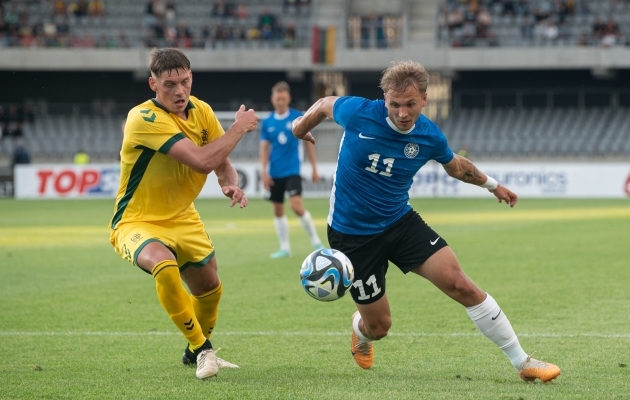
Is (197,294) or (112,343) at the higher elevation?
(197,294)

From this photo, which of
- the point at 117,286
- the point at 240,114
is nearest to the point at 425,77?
the point at 240,114

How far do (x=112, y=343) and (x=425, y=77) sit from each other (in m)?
3.55

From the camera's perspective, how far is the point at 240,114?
6.35 metres

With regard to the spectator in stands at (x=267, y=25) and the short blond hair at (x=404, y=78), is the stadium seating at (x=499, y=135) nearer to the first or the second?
the spectator in stands at (x=267, y=25)

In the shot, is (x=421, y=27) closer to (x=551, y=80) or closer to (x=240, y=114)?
(x=551, y=80)

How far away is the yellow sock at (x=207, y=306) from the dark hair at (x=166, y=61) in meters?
1.62

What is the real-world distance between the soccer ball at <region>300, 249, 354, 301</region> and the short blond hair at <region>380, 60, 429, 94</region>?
1124 millimetres

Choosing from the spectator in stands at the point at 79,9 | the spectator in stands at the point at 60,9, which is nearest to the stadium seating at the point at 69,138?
the spectator in stands at the point at 79,9

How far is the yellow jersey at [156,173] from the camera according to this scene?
633 centimetres

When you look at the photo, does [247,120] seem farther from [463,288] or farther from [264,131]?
[264,131]

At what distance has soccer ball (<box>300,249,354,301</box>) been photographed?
5918mm

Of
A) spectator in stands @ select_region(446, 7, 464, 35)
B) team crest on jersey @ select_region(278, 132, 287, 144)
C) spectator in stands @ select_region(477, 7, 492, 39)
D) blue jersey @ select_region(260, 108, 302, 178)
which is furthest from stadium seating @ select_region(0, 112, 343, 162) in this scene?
team crest on jersey @ select_region(278, 132, 287, 144)

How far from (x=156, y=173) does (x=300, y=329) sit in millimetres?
2561

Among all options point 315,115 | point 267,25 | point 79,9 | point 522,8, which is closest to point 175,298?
point 315,115
